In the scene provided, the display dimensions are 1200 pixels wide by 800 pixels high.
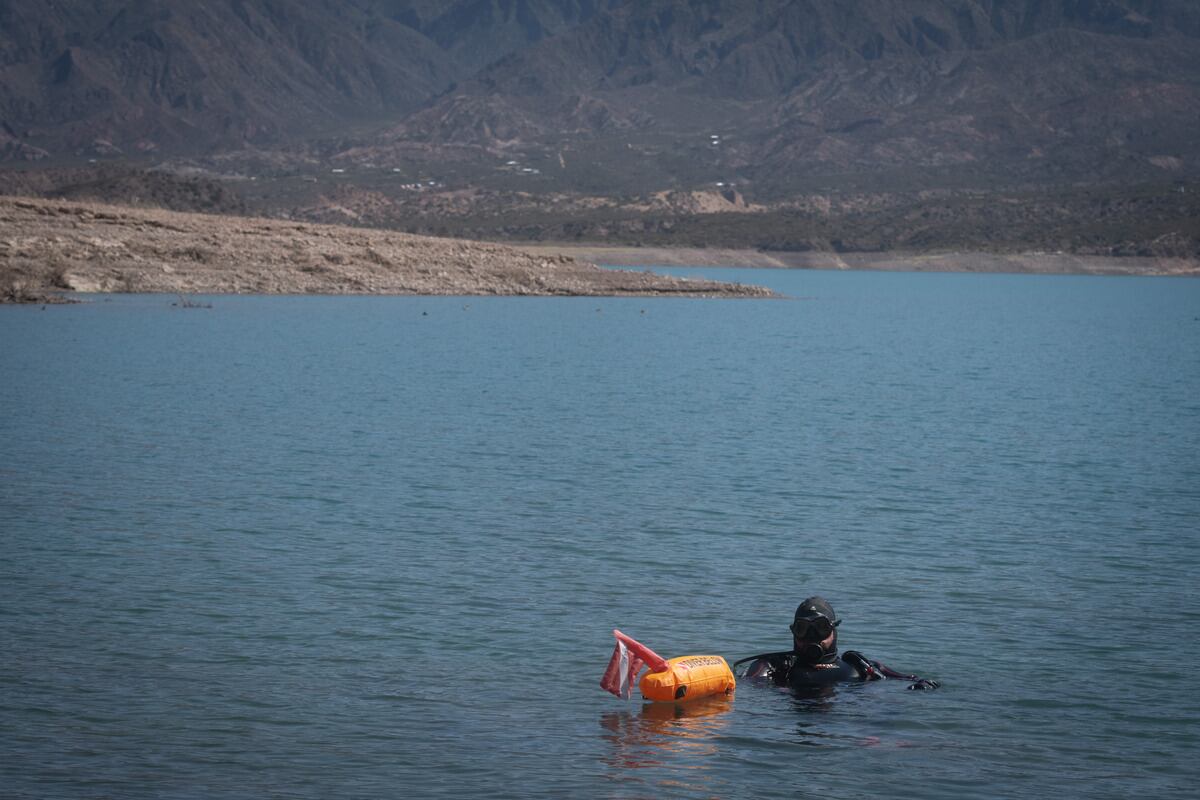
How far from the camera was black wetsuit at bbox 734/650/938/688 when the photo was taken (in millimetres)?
14797

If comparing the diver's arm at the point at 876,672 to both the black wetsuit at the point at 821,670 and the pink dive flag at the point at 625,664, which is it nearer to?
the black wetsuit at the point at 821,670

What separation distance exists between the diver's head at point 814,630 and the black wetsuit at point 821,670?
9cm

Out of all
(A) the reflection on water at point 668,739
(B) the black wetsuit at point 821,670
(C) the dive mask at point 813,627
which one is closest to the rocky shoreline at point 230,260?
(B) the black wetsuit at point 821,670

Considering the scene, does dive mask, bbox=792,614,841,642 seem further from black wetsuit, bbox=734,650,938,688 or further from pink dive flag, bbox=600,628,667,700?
pink dive flag, bbox=600,628,667,700

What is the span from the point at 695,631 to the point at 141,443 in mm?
15706

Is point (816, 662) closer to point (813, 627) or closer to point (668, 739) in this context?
point (813, 627)

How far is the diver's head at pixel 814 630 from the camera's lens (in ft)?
47.4

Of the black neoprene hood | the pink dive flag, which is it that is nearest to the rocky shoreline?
the pink dive flag

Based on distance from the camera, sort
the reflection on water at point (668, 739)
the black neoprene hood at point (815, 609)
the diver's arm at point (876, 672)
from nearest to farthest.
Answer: the reflection on water at point (668, 739), the black neoprene hood at point (815, 609), the diver's arm at point (876, 672)

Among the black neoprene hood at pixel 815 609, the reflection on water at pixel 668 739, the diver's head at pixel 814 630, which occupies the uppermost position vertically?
the black neoprene hood at pixel 815 609

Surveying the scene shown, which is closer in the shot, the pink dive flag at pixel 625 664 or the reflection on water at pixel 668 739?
the reflection on water at pixel 668 739

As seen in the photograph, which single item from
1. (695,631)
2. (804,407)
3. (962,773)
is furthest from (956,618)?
(804,407)

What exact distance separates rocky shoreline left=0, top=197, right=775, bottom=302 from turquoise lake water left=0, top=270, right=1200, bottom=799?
33308 mm

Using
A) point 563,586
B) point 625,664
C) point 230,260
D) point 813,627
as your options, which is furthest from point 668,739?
point 230,260
